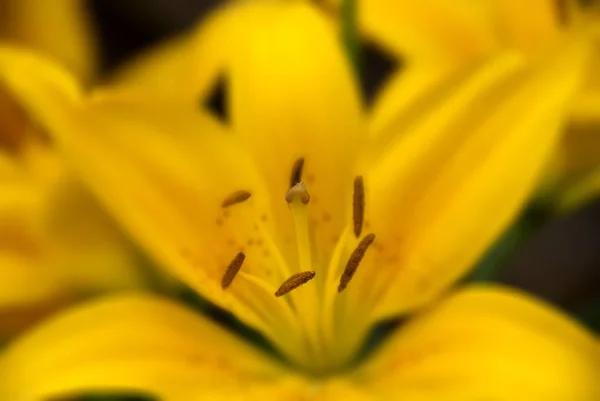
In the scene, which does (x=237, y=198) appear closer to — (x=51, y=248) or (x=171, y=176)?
(x=171, y=176)

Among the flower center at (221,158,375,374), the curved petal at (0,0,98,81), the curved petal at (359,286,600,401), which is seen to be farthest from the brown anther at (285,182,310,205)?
the curved petal at (0,0,98,81)

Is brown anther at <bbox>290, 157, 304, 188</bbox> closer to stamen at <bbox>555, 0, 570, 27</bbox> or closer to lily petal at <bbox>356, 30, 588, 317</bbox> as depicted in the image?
lily petal at <bbox>356, 30, 588, 317</bbox>

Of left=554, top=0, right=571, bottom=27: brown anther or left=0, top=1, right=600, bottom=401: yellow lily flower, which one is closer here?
left=0, top=1, right=600, bottom=401: yellow lily flower

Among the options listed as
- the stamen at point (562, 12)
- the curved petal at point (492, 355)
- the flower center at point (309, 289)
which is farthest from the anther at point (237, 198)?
the stamen at point (562, 12)

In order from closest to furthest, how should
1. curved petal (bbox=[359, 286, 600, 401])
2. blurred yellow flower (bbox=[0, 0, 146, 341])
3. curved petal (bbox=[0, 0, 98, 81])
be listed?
curved petal (bbox=[359, 286, 600, 401]) < blurred yellow flower (bbox=[0, 0, 146, 341]) < curved petal (bbox=[0, 0, 98, 81])

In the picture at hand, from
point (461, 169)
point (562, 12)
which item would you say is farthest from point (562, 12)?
point (461, 169)

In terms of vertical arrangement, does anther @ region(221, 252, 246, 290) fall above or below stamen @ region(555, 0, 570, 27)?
below

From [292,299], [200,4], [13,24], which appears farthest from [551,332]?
[200,4]

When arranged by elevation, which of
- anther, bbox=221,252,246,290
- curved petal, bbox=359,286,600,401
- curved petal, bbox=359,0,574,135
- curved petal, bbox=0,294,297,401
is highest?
curved petal, bbox=359,0,574,135

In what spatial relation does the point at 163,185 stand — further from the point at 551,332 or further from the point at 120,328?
the point at 551,332
